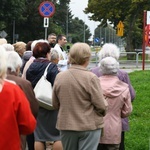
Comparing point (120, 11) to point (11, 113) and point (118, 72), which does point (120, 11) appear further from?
point (11, 113)

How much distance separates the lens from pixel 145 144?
25.9 ft

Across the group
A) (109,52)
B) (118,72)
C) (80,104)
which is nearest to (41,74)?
(109,52)

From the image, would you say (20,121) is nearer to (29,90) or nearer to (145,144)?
(29,90)

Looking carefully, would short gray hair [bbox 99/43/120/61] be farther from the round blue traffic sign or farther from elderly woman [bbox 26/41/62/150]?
the round blue traffic sign

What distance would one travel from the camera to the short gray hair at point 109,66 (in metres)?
5.64

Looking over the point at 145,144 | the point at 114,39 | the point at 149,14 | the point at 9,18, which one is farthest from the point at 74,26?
the point at 145,144

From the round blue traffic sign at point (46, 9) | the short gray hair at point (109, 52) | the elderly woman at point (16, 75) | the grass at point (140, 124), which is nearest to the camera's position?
the elderly woman at point (16, 75)

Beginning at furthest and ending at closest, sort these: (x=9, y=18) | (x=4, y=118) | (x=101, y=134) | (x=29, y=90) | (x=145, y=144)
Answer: (x=9, y=18) < (x=145, y=144) < (x=101, y=134) < (x=29, y=90) < (x=4, y=118)

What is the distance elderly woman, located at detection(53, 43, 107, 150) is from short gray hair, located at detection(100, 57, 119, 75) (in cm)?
45

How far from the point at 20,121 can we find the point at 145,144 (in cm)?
439

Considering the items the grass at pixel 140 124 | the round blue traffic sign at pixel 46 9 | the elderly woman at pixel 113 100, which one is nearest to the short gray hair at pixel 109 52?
the elderly woman at pixel 113 100

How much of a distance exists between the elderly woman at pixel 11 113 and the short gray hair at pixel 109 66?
6.27 ft

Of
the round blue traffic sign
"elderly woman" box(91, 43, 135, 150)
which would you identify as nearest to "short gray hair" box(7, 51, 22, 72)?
"elderly woman" box(91, 43, 135, 150)

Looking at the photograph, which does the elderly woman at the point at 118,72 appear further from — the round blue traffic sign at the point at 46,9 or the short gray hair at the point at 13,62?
the round blue traffic sign at the point at 46,9
